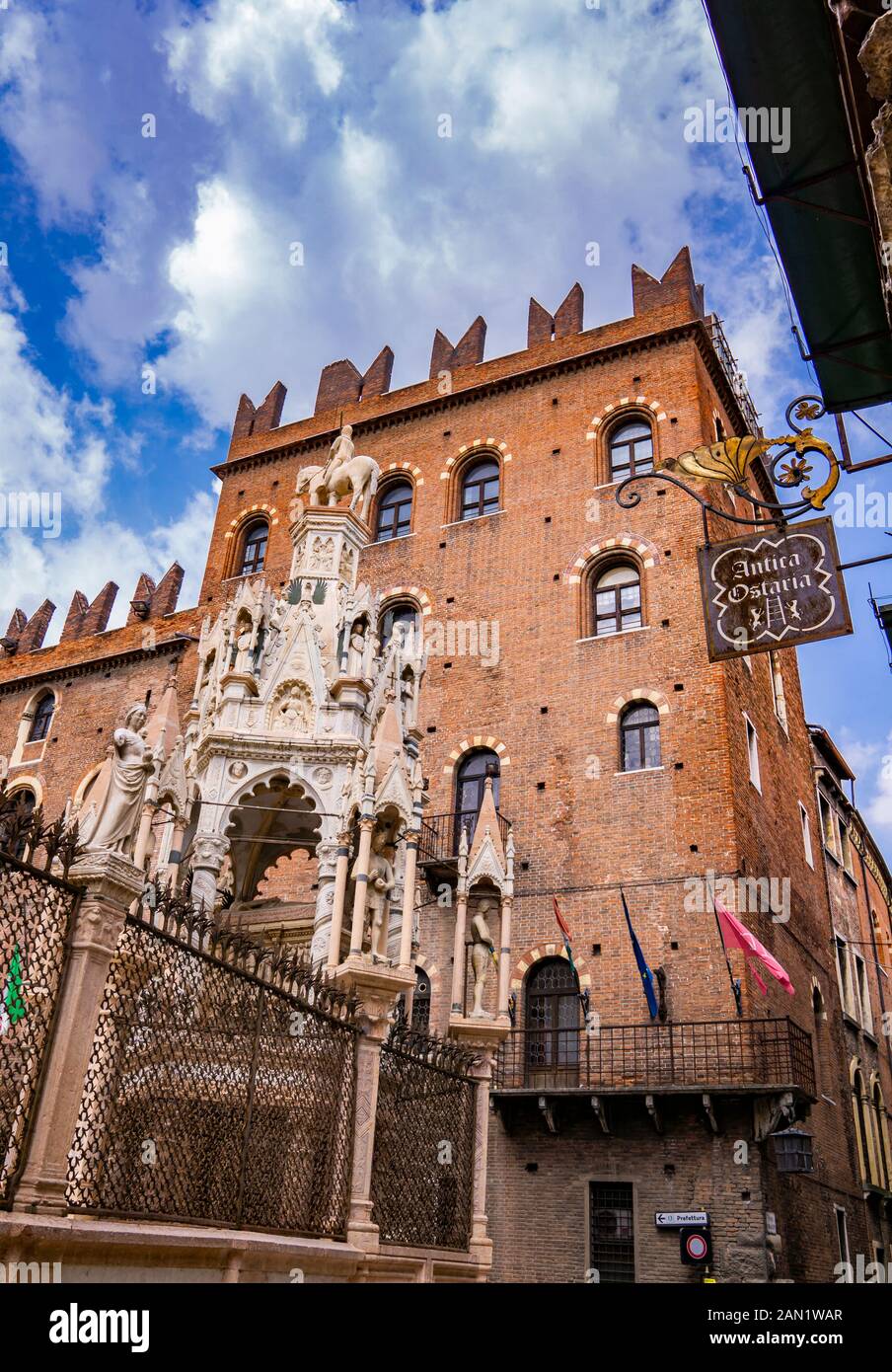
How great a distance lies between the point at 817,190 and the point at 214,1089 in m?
7.78

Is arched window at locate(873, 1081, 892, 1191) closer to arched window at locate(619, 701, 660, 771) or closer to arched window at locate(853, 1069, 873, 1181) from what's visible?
arched window at locate(853, 1069, 873, 1181)

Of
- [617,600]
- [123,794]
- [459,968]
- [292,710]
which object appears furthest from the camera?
[617,600]

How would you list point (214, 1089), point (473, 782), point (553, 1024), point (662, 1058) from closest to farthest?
point (214, 1089)
point (662, 1058)
point (553, 1024)
point (473, 782)

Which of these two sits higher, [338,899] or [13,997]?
[338,899]

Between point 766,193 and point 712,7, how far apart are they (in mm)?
1422

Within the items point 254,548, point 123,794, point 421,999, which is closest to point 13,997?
point 123,794

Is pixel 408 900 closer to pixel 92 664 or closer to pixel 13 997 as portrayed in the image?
pixel 13 997

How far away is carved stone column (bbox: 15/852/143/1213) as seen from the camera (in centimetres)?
506

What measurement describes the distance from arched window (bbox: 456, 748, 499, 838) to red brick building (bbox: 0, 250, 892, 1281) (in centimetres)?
5

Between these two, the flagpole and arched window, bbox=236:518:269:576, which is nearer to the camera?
the flagpole

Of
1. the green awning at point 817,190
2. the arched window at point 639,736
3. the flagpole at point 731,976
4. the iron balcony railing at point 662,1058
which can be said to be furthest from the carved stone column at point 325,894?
the arched window at point 639,736

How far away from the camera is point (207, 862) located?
10.8 m

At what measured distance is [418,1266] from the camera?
887 cm

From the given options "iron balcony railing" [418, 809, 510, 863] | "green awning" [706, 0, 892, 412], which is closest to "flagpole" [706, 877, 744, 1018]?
"iron balcony railing" [418, 809, 510, 863]
